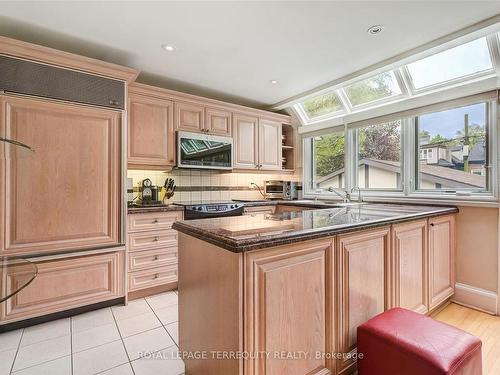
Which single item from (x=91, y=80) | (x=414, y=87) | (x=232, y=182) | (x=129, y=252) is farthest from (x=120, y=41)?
(x=414, y=87)

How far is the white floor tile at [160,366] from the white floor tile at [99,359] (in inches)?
Answer: 4.7

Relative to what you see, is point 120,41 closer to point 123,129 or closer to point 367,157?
point 123,129

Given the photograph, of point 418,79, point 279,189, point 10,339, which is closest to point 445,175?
point 418,79

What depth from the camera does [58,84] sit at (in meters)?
2.22

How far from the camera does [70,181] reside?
7.50ft

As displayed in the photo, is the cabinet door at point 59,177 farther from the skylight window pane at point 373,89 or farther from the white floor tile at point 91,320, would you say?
the skylight window pane at point 373,89

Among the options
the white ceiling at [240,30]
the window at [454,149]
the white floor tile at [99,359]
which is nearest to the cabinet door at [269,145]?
the white ceiling at [240,30]

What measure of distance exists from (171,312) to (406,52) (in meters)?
3.30

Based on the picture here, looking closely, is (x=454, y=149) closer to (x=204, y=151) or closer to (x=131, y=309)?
(x=204, y=151)

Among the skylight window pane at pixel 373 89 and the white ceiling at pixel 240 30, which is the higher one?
the white ceiling at pixel 240 30

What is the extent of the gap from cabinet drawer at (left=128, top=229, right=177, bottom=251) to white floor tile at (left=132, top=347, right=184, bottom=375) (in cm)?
117

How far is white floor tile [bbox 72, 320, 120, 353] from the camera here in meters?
1.91

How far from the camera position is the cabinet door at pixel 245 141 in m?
3.74

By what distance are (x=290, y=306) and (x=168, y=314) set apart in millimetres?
1603
